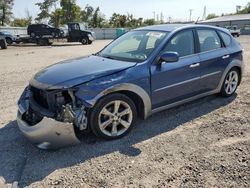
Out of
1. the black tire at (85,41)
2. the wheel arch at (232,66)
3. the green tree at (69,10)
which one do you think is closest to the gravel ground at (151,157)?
the wheel arch at (232,66)

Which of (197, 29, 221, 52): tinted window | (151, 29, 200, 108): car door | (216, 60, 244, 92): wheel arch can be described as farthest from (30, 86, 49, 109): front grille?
(216, 60, 244, 92): wheel arch

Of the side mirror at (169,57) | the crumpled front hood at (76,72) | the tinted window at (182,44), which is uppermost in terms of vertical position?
the tinted window at (182,44)

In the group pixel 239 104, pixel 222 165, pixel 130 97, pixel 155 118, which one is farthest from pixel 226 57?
pixel 222 165

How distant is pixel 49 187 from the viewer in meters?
3.14

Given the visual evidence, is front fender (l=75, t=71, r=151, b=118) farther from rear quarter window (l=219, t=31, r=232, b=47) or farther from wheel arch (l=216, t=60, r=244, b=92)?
rear quarter window (l=219, t=31, r=232, b=47)

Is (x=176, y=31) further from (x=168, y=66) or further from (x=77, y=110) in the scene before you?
(x=77, y=110)

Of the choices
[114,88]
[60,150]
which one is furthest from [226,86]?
[60,150]

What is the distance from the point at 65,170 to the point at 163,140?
1.48 meters

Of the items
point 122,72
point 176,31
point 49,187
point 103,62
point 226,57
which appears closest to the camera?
point 49,187

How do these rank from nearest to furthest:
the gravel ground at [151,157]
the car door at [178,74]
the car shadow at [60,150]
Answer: the gravel ground at [151,157] < the car shadow at [60,150] < the car door at [178,74]

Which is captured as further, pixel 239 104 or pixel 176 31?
pixel 239 104

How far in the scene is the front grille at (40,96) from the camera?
3.95 metres

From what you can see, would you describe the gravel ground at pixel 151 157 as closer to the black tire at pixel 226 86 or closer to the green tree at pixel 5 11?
the black tire at pixel 226 86

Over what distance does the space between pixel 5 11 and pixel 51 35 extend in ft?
98.2
